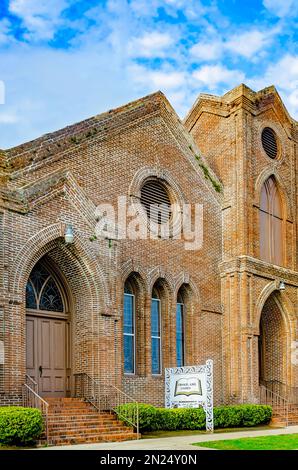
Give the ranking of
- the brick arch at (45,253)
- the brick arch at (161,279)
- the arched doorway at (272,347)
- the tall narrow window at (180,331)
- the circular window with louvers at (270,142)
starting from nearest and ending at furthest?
1. the brick arch at (45,253)
2. the brick arch at (161,279)
3. the tall narrow window at (180,331)
4. the arched doorway at (272,347)
5. the circular window with louvers at (270,142)

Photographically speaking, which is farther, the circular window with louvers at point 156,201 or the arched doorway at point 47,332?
the circular window with louvers at point 156,201

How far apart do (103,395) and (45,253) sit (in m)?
4.09

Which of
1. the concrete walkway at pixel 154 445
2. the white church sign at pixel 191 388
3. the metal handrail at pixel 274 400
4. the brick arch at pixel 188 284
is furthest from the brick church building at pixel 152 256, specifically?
the concrete walkway at pixel 154 445

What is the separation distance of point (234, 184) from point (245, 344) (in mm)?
6002

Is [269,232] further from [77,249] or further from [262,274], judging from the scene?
[77,249]

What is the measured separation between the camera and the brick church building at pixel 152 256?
1873 cm

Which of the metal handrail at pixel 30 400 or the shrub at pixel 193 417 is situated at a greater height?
the metal handrail at pixel 30 400

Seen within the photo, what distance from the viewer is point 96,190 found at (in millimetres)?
21516

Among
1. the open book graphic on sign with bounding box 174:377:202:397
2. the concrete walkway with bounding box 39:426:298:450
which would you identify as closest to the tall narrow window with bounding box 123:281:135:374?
the open book graphic on sign with bounding box 174:377:202:397

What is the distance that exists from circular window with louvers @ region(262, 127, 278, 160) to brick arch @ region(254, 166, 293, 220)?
0.77 meters

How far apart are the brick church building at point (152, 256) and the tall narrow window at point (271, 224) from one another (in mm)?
68

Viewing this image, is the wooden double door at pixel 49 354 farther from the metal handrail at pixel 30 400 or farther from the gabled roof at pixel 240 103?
the gabled roof at pixel 240 103

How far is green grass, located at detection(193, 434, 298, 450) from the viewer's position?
1469cm

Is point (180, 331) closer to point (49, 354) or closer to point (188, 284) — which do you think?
point (188, 284)
